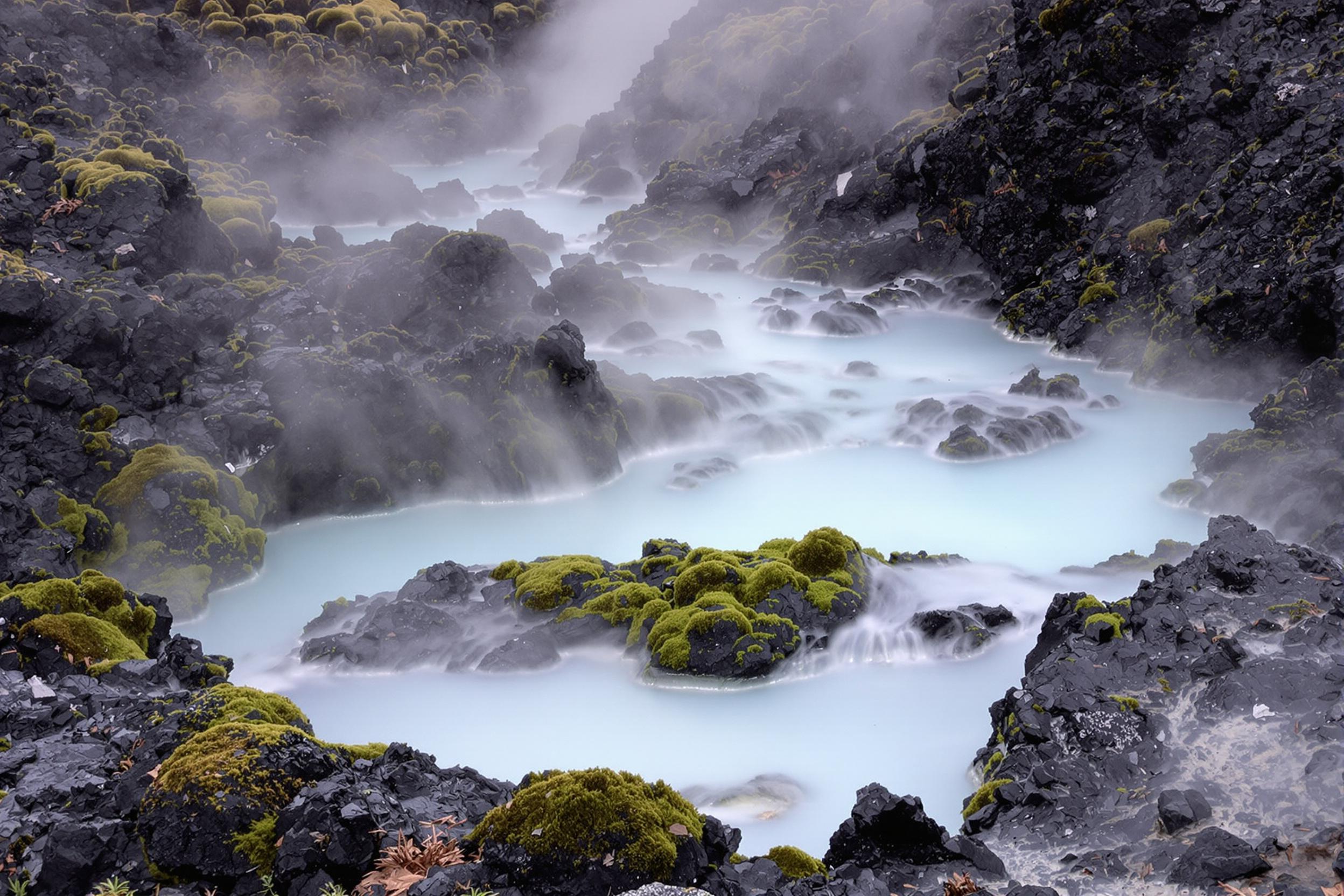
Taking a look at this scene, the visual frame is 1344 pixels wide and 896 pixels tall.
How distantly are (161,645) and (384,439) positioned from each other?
694 cm

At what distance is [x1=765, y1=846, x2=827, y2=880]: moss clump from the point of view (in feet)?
22.3

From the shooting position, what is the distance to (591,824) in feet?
17.8

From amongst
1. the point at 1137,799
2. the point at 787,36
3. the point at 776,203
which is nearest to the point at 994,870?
the point at 1137,799

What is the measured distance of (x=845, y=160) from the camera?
124 feet

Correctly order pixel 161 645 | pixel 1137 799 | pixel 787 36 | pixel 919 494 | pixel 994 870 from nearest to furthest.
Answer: pixel 994 870, pixel 1137 799, pixel 161 645, pixel 919 494, pixel 787 36

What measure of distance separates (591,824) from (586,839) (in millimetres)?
85

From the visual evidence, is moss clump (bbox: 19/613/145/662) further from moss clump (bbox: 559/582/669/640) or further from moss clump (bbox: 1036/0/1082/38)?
moss clump (bbox: 1036/0/1082/38)

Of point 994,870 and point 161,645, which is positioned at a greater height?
point 161,645

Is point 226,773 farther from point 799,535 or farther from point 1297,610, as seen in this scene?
point 799,535

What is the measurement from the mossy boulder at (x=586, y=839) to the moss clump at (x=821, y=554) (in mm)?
7482

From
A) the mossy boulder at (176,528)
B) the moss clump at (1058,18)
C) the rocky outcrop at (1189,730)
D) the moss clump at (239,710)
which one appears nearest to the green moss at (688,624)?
the rocky outcrop at (1189,730)

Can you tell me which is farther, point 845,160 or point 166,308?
point 845,160

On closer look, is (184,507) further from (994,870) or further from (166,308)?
(994,870)

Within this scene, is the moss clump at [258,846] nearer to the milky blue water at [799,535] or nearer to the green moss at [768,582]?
the milky blue water at [799,535]
